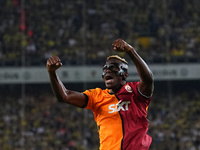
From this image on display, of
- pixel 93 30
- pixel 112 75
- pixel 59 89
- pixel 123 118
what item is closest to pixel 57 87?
pixel 59 89

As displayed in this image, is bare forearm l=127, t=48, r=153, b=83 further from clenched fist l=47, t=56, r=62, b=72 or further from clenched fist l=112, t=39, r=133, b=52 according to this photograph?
clenched fist l=47, t=56, r=62, b=72

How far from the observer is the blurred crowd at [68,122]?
14344 millimetres

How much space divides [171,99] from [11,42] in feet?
24.6

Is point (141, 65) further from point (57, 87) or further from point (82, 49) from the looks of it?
point (82, 49)

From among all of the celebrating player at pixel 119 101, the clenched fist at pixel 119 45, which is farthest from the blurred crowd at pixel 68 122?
the clenched fist at pixel 119 45

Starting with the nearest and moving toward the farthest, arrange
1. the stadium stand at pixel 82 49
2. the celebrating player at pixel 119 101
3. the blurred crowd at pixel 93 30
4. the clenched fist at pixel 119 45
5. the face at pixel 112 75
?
the clenched fist at pixel 119 45, the celebrating player at pixel 119 101, the face at pixel 112 75, the stadium stand at pixel 82 49, the blurred crowd at pixel 93 30

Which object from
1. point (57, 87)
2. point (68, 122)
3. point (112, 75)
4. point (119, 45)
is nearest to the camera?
point (119, 45)

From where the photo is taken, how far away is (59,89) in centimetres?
348

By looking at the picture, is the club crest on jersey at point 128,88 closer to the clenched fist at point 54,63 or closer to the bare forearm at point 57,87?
the bare forearm at point 57,87

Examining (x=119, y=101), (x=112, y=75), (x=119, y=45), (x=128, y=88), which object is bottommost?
(x=119, y=101)

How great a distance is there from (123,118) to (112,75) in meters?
0.45

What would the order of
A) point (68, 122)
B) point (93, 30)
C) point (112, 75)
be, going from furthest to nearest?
point (93, 30)
point (68, 122)
point (112, 75)

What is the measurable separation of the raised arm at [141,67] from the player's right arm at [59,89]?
21.8 inches

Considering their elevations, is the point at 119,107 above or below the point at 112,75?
below
